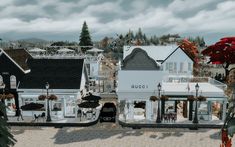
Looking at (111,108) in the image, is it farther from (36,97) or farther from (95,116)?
(36,97)

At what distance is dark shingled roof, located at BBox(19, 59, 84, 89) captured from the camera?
32406 millimetres

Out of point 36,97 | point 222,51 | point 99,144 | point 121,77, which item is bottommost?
point 99,144

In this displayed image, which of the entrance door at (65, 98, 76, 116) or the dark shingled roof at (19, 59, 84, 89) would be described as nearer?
the dark shingled roof at (19, 59, 84, 89)

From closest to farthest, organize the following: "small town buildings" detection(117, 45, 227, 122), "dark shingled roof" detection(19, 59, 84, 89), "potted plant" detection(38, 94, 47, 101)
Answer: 1. "potted plant" detection(38, 94, 47, 101)
2. "small town buildings" detection(117, 45, 227, 122)
3. "dark shingled roof" detection(19, 59, 84, 89)

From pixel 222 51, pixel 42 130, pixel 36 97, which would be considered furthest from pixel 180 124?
pixel 222 51

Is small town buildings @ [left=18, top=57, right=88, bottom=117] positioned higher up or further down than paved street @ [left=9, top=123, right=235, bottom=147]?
higher up

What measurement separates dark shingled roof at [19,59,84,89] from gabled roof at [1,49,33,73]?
0.67 m

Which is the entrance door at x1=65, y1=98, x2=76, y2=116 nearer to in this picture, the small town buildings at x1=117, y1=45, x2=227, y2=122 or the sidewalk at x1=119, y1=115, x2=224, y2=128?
the small town buildings at x1=117, y1=45, x2=227, y2=122

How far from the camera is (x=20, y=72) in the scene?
32.8m

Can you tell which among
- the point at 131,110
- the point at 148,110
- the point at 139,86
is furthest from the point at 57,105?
the point at 148,110

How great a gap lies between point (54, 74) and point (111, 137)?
1109 centimetres

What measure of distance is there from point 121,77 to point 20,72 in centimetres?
1147

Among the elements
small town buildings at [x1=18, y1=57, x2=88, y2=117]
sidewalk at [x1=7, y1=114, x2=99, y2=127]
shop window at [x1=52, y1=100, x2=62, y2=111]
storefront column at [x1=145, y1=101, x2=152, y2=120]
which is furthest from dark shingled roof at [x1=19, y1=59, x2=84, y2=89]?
storefront column at [x1=145, y1=101, x2=152, y2=120]

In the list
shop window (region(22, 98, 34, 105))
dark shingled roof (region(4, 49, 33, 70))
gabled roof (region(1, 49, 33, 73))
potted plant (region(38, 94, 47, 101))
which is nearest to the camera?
potted plant (region(38, 94, 47, 101))
